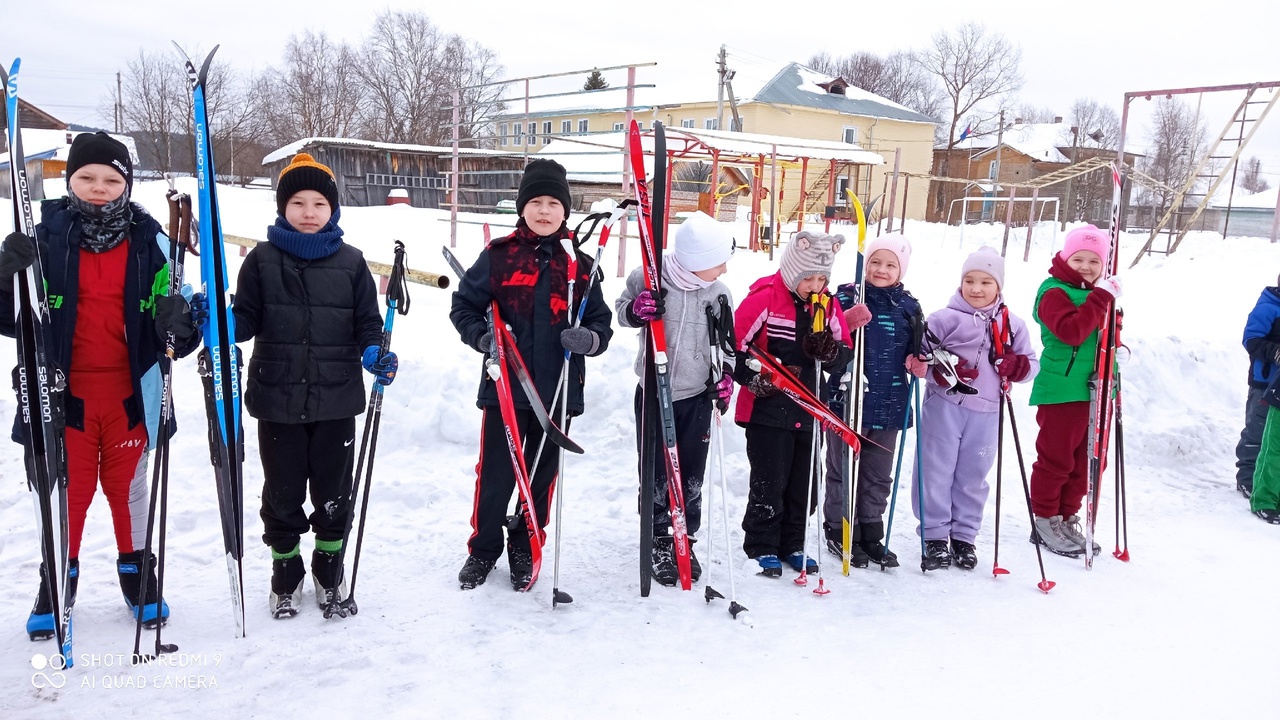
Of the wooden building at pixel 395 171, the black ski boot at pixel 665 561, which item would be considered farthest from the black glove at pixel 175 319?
the wooden building at pixel 395 171

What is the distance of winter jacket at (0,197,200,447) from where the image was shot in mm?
2584

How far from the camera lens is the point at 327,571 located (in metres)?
3.05

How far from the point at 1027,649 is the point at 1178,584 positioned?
1.32 meters

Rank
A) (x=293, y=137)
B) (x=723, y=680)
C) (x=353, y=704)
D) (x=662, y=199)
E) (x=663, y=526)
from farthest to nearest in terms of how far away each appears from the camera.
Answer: (x=293, y=137) < (x=663, y=526) < (x=662, y=199) < (x=723, y=680) < (x=353, y=704)

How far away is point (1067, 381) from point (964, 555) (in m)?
1.08

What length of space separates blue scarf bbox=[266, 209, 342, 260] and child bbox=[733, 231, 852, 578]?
67.8 inches

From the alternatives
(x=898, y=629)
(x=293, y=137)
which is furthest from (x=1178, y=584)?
(x=293, y=137)

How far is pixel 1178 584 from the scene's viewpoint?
3732 millimetres

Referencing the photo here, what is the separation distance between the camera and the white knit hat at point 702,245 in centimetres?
336

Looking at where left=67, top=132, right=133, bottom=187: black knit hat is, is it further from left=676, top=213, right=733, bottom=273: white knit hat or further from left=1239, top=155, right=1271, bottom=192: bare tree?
left=1239, top=155, right=1271, bottom=192: bare tree

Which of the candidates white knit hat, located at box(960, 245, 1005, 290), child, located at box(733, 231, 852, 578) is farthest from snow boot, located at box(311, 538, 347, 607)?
white knit hat, located at box(960, 245, 1005, 290)

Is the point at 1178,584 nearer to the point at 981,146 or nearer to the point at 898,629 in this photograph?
the point at 898,629

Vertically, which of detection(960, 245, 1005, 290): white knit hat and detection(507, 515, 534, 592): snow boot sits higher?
detection(960, 245, 1005, 290): white knit hat

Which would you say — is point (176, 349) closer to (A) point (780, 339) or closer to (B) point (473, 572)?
(B) point (473, 572)
